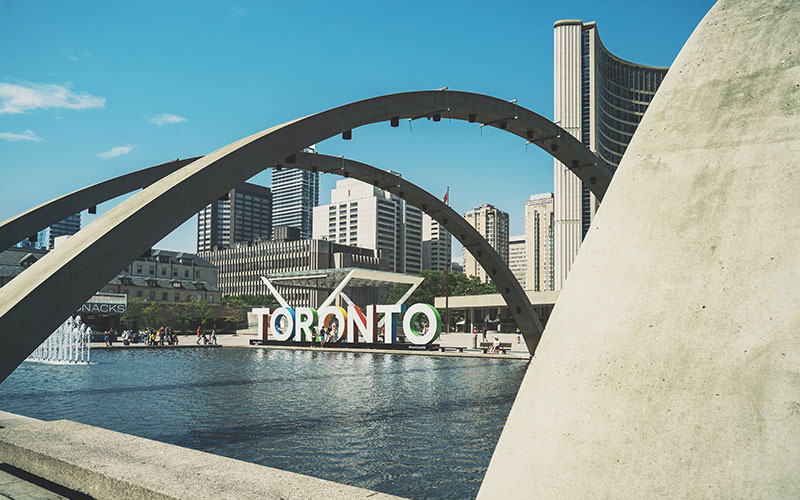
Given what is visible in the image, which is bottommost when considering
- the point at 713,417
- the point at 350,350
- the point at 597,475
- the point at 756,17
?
the point at 350,350

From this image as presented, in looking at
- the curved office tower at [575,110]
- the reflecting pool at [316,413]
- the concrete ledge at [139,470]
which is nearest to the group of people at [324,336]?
the reflecting pool at [316,413]

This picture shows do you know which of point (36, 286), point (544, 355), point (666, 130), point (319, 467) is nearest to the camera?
point (544, 355)

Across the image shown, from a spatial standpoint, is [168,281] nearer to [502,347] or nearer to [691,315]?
[502,347]

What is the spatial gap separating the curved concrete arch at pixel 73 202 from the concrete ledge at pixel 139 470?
10479 millimetres

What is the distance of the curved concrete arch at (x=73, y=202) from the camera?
1536 centimetres

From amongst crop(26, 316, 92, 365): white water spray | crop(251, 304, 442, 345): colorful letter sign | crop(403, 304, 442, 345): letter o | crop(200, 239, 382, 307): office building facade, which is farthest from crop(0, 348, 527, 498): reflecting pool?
crop(200, 239, 382, 307): office building facade

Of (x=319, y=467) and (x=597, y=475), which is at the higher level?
(x=597, y=475)

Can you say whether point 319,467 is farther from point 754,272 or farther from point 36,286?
point 754,272

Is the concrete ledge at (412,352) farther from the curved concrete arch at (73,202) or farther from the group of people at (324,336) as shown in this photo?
the curved concrete arch at (73,202)

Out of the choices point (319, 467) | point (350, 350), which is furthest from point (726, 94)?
point (350, 350)

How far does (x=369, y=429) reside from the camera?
11.8 meters

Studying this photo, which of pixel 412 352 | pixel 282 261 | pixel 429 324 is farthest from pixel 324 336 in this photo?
pixel 282 261

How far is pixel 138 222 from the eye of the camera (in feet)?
27.6

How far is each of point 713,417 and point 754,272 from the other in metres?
0.73
